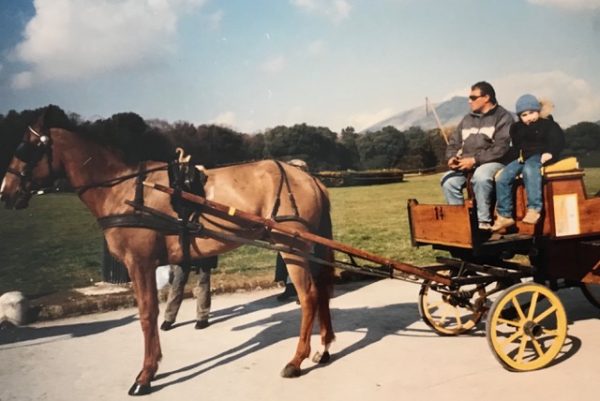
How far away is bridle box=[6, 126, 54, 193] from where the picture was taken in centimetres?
305

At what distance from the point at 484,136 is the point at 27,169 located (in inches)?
132

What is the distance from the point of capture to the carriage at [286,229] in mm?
3316

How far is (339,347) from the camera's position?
4.14 meters

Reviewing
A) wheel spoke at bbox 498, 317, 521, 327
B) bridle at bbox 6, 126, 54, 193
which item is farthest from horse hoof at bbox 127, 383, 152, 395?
wheel spoke at bbox 498, 317, 521, 327

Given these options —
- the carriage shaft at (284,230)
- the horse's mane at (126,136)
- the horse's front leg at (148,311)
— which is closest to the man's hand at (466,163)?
the carriage shaft at (284,230)

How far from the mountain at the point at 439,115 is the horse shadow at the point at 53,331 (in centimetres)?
274

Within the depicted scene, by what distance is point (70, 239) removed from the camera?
3604 mm

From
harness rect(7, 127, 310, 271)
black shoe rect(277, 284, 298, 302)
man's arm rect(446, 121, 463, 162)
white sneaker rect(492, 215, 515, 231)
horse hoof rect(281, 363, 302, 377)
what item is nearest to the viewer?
harness rect(7, 127, 310, 271)

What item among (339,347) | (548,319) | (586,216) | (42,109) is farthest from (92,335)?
(548,319)

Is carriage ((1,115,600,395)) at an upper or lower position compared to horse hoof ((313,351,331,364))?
upper

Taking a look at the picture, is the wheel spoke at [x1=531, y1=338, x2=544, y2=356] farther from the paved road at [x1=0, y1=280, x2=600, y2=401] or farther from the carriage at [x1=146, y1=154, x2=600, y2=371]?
the paved road at [x1=0, y1=280, x2=600, y2=401]

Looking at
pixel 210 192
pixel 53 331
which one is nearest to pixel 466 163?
pixel 210 192

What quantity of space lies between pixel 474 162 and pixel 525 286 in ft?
3.40

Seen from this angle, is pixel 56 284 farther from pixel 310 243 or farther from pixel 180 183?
pixel 310 243
